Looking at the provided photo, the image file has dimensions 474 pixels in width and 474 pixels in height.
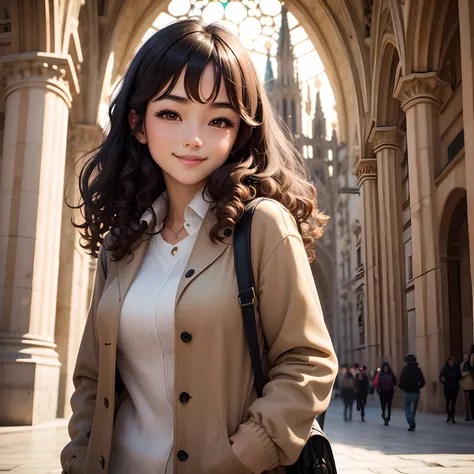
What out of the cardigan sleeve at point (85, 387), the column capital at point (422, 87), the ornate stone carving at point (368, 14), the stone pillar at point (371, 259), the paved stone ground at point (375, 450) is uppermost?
the ornate stone carving at point (368, 14)

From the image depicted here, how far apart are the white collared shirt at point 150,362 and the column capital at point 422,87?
14344 millimetres

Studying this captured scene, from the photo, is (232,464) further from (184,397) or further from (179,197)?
(179,197)

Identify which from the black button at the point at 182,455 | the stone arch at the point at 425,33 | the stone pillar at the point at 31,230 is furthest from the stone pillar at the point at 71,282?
the black button at the point at 182,455

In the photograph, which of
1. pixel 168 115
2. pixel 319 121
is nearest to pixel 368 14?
pixel 168 115

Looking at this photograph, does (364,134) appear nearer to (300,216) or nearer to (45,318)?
(45,318)

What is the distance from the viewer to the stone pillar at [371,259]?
19734 mm

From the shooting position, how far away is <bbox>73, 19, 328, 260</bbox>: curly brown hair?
1.77m

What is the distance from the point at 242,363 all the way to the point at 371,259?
63.4 feet

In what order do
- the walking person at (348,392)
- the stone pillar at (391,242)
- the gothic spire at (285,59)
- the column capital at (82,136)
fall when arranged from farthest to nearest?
1. the gothic spire at (285,59)
2. the stone pillar at (391,242)
3. the column capital at (82,136)
4. the walking person at (348,392)

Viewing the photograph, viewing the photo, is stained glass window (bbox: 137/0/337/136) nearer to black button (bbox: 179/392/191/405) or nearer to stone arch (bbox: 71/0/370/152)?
stone arch (bbox: 71/0/370/152)

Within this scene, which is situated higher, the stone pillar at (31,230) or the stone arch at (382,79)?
the stone arch at (382,79)

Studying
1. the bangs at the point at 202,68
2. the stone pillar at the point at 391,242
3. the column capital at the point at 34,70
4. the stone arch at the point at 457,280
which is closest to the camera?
the bangs at the point at 202,68

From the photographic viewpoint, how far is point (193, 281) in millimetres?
1630

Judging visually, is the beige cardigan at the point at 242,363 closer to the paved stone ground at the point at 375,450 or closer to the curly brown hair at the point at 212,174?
the curly brown hair at the point at 212,174
